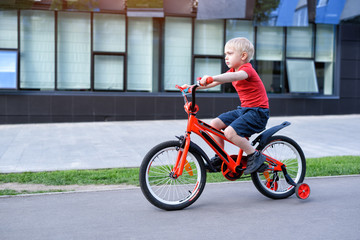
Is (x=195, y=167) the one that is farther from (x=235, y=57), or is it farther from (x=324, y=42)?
(x=324, y=42)

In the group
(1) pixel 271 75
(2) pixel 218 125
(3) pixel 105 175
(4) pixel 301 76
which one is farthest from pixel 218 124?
(4) pixel 301 76

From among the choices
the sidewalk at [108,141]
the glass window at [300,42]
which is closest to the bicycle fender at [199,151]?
the sidewalk at [108,141]

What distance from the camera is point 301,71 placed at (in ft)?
51.9

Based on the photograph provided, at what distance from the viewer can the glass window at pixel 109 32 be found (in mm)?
14352

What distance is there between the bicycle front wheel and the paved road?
12cm

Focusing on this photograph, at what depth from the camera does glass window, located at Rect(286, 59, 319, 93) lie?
1568cm

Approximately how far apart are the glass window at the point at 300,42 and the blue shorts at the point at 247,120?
11.5 metres

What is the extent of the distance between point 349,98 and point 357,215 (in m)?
12.5

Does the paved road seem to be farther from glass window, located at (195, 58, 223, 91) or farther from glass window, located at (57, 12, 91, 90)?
glass window, located at (195, 58, 223, 91)

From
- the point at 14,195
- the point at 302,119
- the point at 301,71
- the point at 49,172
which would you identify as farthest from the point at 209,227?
the point at 301,71

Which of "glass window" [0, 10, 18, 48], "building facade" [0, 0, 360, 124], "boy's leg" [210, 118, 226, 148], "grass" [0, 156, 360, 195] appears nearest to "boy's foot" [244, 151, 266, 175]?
"boy's leg" [210, 118, 226, 148]

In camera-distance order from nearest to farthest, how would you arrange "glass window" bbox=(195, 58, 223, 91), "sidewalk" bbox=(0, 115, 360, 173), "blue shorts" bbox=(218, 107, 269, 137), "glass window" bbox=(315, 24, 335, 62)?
1. "blue shorts" bbox=(218, 107, 269, 137)
2. "sidewalk" bbox=(0, 115, 360, 173)
3. "glass window" bbox=(195, 58, 223, 91)
4. "glass window" bbox=(315, 24, 335, 62)

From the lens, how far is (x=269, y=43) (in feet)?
51.5

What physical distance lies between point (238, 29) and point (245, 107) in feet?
36.2
